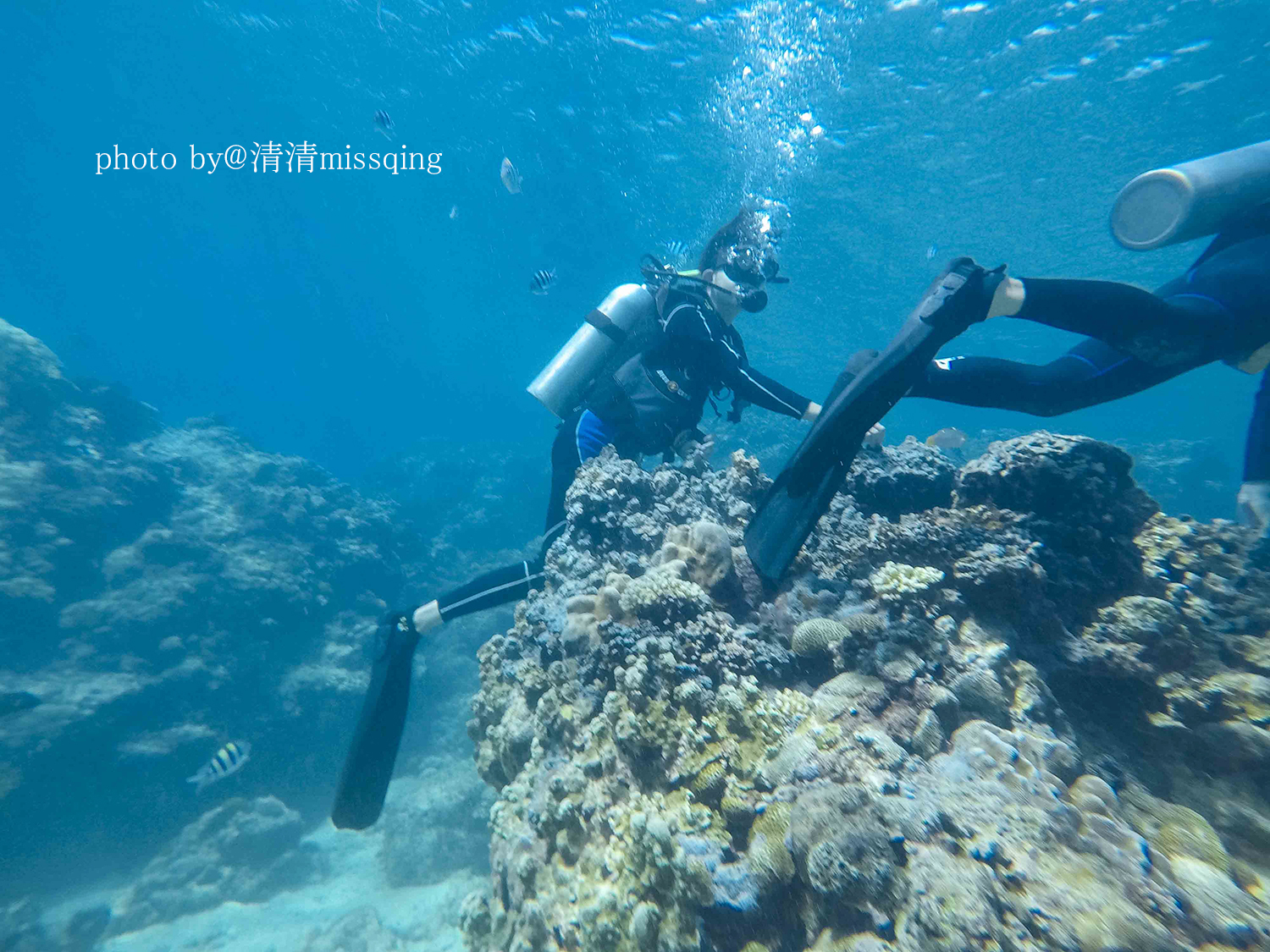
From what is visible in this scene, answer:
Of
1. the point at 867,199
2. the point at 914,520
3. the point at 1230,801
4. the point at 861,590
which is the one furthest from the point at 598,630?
the point at 867,199

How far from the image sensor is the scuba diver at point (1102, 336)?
284cm

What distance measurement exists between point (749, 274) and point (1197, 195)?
318cm

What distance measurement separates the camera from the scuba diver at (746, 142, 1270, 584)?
2840 mm

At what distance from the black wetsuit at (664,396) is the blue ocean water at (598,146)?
24.8ft

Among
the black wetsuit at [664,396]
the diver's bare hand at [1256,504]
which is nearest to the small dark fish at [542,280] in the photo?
the black wetsuit at [664,396]

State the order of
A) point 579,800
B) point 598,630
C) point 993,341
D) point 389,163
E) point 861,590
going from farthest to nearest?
point 993,341 < point 389,163 < point 598,630 < point 861,590 < point 579,800

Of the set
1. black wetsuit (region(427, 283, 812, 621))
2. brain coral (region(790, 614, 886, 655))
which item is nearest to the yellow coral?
brain coral (region(790, 614, 886, 655))

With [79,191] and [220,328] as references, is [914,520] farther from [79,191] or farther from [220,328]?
[220,328]

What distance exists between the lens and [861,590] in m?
3.00

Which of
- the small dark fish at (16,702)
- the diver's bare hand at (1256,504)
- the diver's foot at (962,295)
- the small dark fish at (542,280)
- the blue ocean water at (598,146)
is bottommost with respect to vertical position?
the small dark fish at (16,702)

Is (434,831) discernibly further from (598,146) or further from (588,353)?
(598,146)

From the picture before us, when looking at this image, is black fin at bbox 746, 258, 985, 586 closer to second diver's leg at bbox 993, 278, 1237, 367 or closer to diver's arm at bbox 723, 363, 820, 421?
second diver's leg at bbox 993, 278, 1237, 367

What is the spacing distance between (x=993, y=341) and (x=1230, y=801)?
44577 millimetres

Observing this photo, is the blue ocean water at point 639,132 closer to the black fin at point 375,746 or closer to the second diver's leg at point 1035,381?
the second diver's leg at point 1035,381
